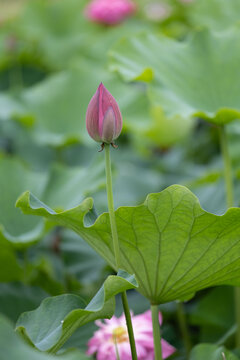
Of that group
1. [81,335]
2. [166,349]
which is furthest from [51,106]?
[166,349]

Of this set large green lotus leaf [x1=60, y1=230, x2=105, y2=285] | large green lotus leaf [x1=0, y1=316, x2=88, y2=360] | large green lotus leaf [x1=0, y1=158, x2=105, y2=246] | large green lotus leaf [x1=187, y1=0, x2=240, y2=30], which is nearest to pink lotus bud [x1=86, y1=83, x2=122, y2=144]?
large green lotus leaf [x1=0, y1=316, x2=88, y2=360]

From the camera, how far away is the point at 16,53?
2.55 meters

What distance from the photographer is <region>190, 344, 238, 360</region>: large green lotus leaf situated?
2.70 feet

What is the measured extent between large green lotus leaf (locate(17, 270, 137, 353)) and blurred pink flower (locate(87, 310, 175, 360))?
16 cm

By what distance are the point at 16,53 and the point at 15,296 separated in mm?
1635

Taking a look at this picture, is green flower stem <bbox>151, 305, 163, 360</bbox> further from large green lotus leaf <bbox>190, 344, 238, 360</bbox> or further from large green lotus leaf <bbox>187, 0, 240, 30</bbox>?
large green lotus leaf <bbox>187, 0, 240, 30</bbox>

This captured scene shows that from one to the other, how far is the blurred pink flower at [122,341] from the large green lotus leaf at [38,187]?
361 mm

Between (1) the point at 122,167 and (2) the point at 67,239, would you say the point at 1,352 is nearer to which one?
(2) the point at 67,239

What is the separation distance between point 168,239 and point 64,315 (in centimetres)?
18

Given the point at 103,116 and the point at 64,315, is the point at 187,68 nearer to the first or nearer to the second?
the point at 103,116

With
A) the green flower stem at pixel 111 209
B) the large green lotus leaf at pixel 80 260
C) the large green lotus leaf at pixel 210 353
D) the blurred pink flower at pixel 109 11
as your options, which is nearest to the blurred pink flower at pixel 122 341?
the large green lotus leaf at pixel 210 353

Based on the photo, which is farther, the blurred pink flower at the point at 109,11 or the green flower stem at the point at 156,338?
the blurred pink flower at the point at 109,11

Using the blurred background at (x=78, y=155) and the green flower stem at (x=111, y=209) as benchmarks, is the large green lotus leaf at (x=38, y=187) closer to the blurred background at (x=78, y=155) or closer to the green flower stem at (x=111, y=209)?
the blurred background at (x=78, y=155)

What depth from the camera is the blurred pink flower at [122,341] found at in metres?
0.91
